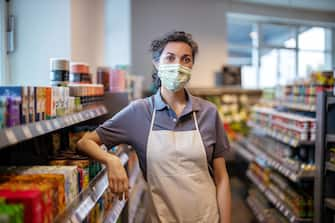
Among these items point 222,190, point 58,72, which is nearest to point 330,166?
point 222,190

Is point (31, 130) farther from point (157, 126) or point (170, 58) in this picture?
point (170, 58)

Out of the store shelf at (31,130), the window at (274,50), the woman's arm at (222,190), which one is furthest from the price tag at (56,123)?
the window at (274,50)

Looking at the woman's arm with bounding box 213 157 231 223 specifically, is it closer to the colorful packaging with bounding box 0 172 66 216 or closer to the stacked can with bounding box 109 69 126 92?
the colorful packaging with bounding box 0 172 66 216

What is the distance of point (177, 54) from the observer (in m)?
1.81

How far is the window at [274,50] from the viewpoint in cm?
816

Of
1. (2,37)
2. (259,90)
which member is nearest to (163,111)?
(2,37)

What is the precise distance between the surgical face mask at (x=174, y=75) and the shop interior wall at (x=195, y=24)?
4964 mm

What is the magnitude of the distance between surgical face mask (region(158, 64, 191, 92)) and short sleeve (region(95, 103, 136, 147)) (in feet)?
0.85

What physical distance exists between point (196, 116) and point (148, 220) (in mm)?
656

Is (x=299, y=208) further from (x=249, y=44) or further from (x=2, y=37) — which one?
(x=249, y=44)

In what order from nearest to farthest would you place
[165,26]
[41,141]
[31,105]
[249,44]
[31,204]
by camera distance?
[31,204], [31,105], [41,141], [165,26], [249,44]

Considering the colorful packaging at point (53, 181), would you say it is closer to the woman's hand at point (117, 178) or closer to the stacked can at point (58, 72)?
the woman's hand at point (117, 178)

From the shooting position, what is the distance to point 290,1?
7629mm

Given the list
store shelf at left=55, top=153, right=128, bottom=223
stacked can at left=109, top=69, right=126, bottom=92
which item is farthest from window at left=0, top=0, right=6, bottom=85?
store shelf at left=55, top=153, right=128, bottom=223
